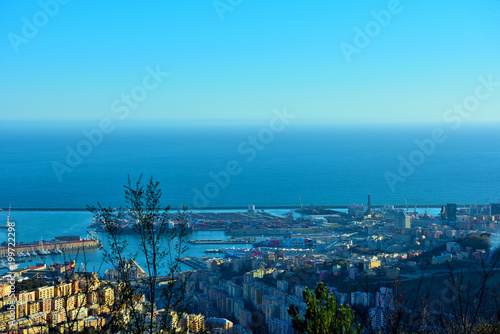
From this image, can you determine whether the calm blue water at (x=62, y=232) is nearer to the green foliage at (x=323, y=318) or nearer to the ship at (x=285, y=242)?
the ship at (x=285, y=242)

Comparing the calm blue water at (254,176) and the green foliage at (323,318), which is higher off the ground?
the calm blue water at (254,176)

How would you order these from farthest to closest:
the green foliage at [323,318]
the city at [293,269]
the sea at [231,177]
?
the sea at [231,177], the city at [293,269], the green foliage at [323,318]

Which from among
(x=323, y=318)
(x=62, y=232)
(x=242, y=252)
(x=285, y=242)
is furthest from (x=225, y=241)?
(x=323, y=318)

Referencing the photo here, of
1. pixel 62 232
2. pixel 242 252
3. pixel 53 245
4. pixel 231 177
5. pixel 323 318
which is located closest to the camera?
pixel 323 318

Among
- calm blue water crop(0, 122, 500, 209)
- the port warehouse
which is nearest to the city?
the port warehouse

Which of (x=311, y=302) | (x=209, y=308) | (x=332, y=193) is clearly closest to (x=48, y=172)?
(x=332, y=193)

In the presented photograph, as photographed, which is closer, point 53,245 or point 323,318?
point 323,318

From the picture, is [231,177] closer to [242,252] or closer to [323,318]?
[242,252]

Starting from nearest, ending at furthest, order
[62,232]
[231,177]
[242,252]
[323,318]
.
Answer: [323,318] → [242,252] → [62,232] → [231,177]

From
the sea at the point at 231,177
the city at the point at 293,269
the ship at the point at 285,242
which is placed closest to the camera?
the city at the point at 293,269

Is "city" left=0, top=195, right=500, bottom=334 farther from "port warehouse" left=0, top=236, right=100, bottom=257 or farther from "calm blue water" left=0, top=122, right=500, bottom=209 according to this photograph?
"calm blue water" left=0, top=122, right=500, bottom=209

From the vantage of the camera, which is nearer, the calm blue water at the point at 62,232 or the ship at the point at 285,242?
the calm blue water at the point at 62,232

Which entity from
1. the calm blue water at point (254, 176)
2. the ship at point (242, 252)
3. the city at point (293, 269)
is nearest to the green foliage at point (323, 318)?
the city at point (293, 269)
